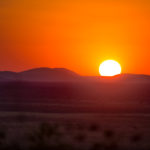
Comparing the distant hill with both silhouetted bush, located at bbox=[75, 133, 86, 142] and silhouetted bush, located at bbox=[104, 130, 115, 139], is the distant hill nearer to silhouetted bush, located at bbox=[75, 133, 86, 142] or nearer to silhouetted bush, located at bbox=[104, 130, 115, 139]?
silhouetted bush, located at bbox=[104, 130, 115, 139]

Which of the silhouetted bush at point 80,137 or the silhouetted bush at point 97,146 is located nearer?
the silhouetted bush at point 97,146

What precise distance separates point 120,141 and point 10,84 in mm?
93465

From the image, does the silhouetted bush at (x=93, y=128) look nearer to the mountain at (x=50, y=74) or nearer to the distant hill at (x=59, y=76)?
the distant hill at (x=59, y=76)

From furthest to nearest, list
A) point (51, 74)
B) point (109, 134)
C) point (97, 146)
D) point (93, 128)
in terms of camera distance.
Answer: point (51, 74) < point (93, 128) < point (109, 134) < point (97, 146)

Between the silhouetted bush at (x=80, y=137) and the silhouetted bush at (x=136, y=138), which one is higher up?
the silhouetted bush at (x=80, y=137)

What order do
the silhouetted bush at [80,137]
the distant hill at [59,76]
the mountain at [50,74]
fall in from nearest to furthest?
the silhouetted bush at [80,137] → the distant hill at [59,76] → the mountain at [50,74]

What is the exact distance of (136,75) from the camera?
17738 cm

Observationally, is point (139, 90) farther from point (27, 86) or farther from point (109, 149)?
point (109, 149)

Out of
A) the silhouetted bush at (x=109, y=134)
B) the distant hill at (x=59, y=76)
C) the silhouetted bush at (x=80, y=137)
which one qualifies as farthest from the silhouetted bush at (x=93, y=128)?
the distant hill at (x=59, y=76)

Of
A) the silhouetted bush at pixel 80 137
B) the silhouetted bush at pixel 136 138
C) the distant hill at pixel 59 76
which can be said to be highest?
the distant hill at pixel 59 76

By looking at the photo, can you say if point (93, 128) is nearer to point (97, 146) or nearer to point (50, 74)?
point (97, 146)

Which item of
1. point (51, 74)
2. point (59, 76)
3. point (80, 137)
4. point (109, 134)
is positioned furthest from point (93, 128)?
point (51, 74)

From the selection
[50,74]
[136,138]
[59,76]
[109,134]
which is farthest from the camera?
[50,74]

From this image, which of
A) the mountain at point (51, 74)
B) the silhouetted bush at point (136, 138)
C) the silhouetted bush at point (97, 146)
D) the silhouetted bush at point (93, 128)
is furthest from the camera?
the mountain at point (51, 74)
